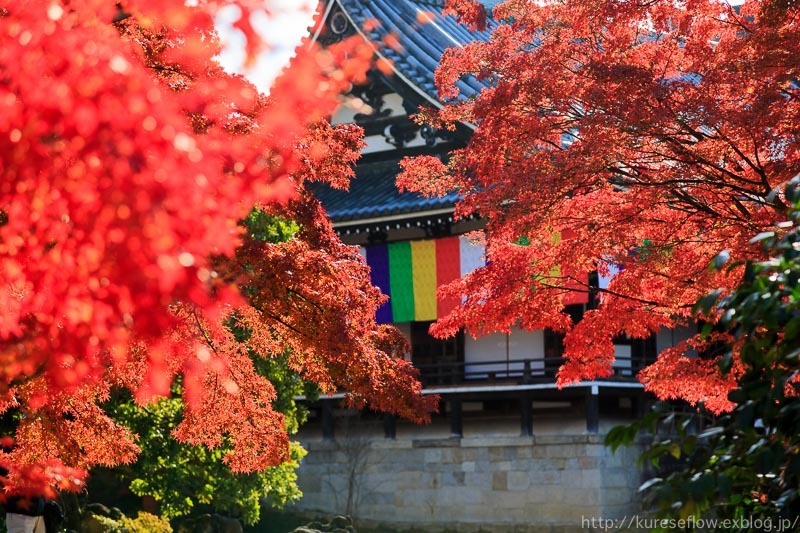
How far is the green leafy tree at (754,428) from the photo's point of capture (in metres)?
4.68

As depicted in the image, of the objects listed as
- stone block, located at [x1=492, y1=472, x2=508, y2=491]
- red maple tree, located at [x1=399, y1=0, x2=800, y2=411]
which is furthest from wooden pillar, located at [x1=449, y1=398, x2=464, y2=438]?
red maple tree, located at [x1=399, y1=0, x2=800, y2=411]

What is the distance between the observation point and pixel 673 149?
10.5 m

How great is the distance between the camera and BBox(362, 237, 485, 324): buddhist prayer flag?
22.3 meters

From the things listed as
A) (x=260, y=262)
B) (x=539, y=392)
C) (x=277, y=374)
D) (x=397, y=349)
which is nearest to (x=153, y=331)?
(x=260, y=262)

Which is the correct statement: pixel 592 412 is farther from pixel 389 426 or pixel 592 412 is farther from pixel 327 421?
pixel 327 421

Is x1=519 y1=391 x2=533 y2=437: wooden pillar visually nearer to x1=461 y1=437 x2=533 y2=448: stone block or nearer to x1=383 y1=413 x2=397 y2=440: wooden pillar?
x1=461 y1=437 x2=533 y2=448: stone block

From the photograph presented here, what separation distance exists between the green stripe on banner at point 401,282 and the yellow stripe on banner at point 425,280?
4.6 inches

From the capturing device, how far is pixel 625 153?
10273mm

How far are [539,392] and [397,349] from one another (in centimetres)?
1287

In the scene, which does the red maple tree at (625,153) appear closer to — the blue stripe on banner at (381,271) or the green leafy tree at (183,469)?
the green leafy tree at (183,469)

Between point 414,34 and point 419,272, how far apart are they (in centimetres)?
569

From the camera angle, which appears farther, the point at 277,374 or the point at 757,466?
the point at 277,374

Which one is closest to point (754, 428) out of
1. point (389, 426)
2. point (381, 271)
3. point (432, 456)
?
point (381, 271)

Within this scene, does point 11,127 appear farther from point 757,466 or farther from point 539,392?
point 539,392
